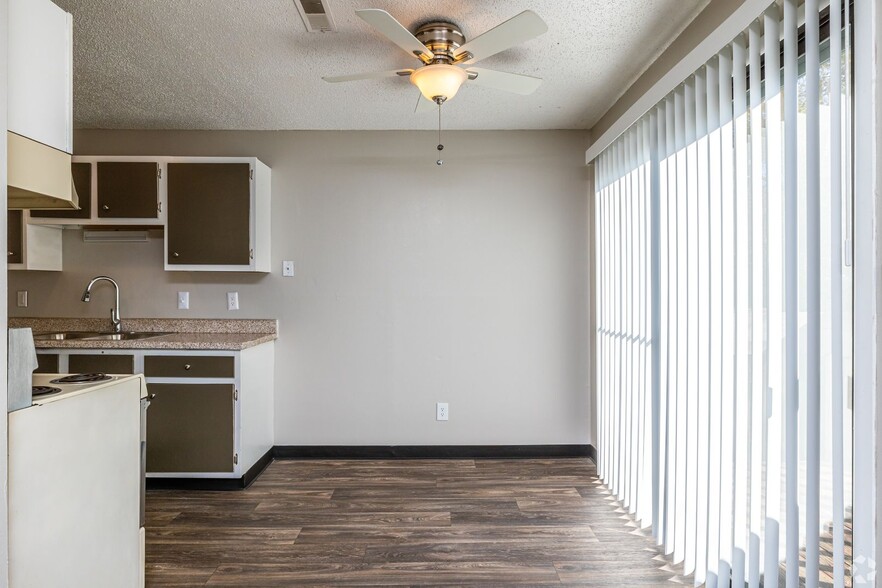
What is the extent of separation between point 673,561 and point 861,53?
2.00 m

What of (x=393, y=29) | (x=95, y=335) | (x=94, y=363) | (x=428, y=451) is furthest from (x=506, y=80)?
(x=95, y=335)

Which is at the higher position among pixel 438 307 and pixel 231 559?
pixel 438 307

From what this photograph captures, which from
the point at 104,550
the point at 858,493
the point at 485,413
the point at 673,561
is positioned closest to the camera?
the point at 858,493

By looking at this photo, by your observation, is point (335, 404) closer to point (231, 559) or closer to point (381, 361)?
point (381, 361)

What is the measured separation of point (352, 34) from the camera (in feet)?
7.50

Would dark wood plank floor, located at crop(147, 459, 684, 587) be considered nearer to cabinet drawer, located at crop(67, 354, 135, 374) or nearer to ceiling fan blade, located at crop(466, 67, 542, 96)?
cabinet drawer, located at crop(67, 354, 135, 374)

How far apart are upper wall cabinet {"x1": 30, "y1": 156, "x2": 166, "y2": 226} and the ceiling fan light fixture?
212cm

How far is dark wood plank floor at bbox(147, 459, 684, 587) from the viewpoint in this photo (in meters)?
2.18

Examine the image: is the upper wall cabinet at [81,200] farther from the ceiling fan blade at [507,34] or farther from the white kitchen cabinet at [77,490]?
the ceiling fan blade at [507,34]

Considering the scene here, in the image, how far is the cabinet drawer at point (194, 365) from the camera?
3.09 m

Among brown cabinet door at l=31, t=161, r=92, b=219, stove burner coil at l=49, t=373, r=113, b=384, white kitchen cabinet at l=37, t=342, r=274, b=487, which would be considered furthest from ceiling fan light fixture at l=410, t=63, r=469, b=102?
brown cabinet door at l=31, t=161, r=92, b=219

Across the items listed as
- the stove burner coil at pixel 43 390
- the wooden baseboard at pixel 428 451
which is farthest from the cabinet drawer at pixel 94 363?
the stove burner coil at pixel 43 390

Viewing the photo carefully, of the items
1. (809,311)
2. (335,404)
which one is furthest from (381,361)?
(809,311)

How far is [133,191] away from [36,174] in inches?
86.5
